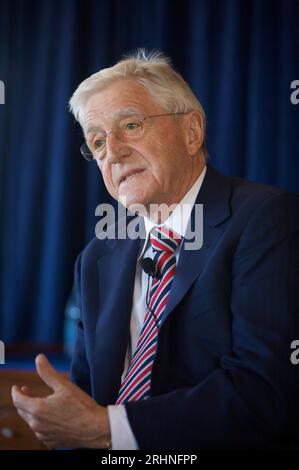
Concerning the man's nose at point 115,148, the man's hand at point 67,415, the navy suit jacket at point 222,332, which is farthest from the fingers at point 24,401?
the man's nose at point 115,148

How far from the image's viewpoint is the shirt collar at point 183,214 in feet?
3.42

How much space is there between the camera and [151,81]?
1069 millimetres

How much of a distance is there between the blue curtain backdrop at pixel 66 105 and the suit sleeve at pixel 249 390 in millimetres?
1137

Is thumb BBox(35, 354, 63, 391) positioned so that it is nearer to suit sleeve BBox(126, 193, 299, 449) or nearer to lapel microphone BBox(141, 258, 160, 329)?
suit sleeve BBox(126, 193, 299, 449)

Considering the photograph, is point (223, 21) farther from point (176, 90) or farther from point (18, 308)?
point (18, 308)

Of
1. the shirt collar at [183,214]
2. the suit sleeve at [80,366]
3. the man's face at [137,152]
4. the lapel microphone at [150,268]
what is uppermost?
the man's face at [137,152]

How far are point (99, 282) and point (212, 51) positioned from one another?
1.26m

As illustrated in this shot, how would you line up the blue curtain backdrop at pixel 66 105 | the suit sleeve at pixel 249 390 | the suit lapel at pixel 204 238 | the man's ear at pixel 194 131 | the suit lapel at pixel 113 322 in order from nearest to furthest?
Answer: 1. the suit sleeve at pixel 249 390
2. the suit lapel at pixel 204 238
3. the suit lapel at pixel 113 322
4. the man's ear at pixel 194 131
5. the blue curtain backdrop at pixel 66 105

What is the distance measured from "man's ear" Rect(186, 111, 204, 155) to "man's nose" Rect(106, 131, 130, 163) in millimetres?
178

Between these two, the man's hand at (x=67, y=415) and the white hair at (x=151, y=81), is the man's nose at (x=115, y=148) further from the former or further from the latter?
the man's hand at (x=67, y=415)

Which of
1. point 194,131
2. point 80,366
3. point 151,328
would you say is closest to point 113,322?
point 151,328

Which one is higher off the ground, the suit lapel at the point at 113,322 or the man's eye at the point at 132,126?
the man's eye at the point at 132,126

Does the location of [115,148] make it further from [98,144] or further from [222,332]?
[222,332]
